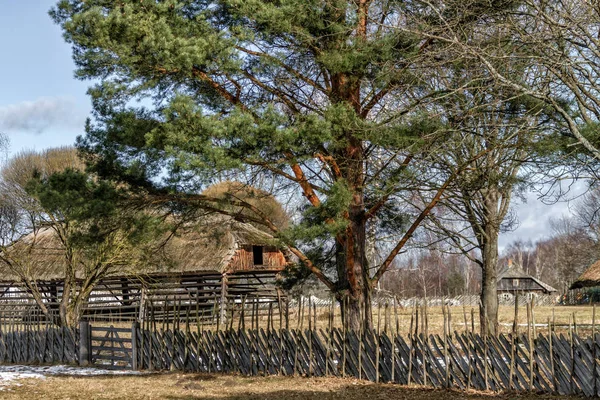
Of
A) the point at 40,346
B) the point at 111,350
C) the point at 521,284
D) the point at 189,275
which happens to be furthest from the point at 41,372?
the point at 521,284

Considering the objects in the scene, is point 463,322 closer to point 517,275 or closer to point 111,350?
point 111,350

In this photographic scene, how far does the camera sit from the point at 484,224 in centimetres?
1504

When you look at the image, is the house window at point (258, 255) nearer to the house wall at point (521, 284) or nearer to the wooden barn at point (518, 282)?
the wooden barn at point (518, 282)

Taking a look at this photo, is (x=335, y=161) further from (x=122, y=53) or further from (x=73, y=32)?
(x=73, y=32)

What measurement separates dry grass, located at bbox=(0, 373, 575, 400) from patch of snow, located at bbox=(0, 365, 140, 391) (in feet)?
1.79

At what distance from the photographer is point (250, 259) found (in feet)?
101

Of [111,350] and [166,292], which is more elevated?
[166,292]

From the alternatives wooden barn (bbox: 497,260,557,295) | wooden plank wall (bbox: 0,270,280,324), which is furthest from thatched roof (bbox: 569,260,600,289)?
wooden barn (bbox: 497,260,557,295)

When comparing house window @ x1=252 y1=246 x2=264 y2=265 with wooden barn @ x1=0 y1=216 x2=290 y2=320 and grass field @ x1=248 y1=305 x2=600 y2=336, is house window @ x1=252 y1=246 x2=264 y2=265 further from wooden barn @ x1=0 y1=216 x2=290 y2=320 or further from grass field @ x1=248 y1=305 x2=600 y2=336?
grass field @ x1=248 y1=305 x2=600 y2=336

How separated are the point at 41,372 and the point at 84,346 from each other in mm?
1395

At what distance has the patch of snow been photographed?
14252 mm

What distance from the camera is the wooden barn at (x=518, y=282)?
218 feet

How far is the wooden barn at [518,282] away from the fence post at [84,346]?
54634mm

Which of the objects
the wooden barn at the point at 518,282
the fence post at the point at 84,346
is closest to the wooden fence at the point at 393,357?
the fence post at the point at 84,346
